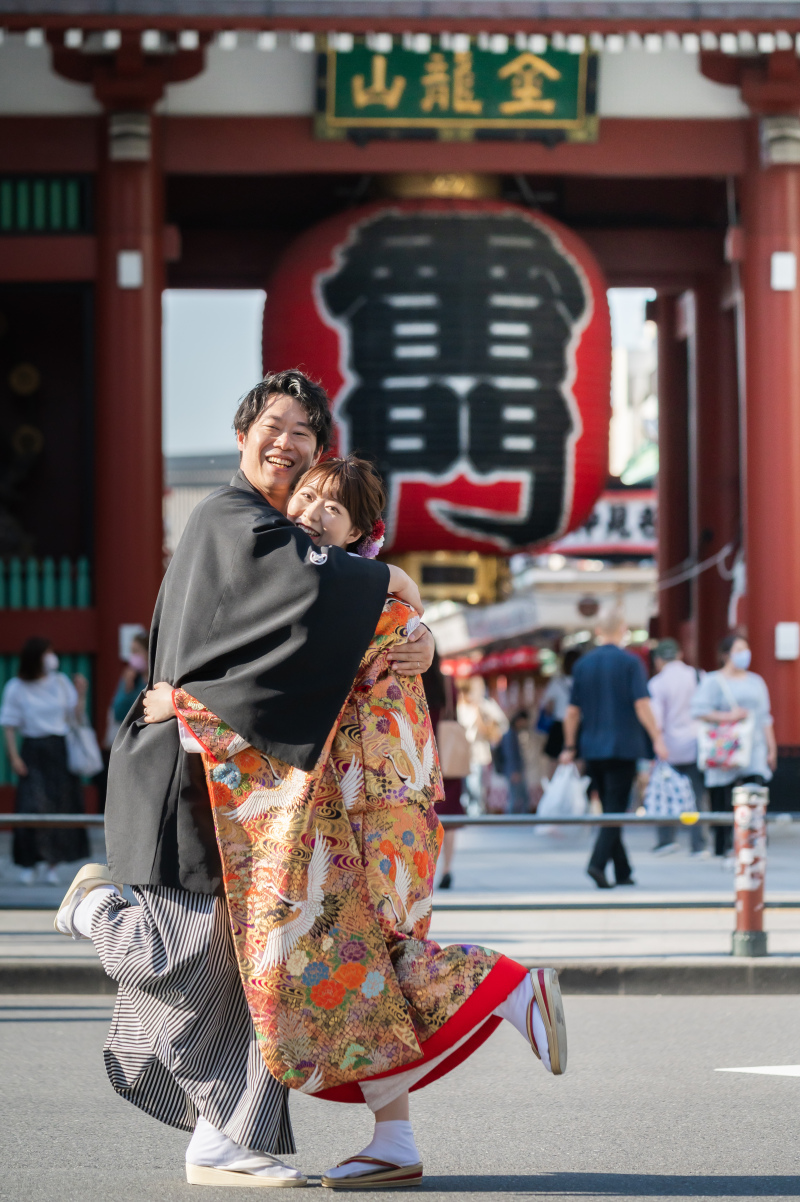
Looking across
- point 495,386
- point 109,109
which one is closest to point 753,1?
point 495,386

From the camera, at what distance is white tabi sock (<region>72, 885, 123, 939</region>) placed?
3861 millimetres

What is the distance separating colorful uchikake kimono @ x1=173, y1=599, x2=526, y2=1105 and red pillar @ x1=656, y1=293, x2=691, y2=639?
15079 mm

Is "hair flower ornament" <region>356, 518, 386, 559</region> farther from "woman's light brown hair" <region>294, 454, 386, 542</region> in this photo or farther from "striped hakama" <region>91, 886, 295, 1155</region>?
"striped hakama" <region>91, 886, 295, 1155</region>

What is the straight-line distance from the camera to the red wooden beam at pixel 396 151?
13633 mm

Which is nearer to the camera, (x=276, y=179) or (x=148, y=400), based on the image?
(x=148, y=400)

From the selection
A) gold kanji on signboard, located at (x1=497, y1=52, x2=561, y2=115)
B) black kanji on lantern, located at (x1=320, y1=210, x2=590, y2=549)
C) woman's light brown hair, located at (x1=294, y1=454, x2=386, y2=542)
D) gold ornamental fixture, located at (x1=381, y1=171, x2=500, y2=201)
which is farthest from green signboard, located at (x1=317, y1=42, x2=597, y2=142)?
woman's light brown hair, located at (x1=294, y1=454, x2=386, y2=542)

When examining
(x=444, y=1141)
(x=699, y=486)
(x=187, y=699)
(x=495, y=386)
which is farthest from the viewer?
(x=699, y=486)

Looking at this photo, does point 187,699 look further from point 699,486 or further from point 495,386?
point 699,486

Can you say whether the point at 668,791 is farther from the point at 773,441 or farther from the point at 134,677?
the point at 773,441

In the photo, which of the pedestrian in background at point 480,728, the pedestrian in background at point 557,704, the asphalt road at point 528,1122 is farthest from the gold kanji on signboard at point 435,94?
the asphalt road at point 528,1122

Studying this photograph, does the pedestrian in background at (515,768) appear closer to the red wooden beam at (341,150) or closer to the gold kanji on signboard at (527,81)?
the red wooden beam at (341,150)

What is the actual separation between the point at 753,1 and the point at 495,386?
11.0ft

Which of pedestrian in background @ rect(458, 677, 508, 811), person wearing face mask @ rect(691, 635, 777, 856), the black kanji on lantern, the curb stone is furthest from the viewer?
pedestrian in background @ rect(458, 677, 508, 811)

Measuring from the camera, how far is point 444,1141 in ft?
14.1
